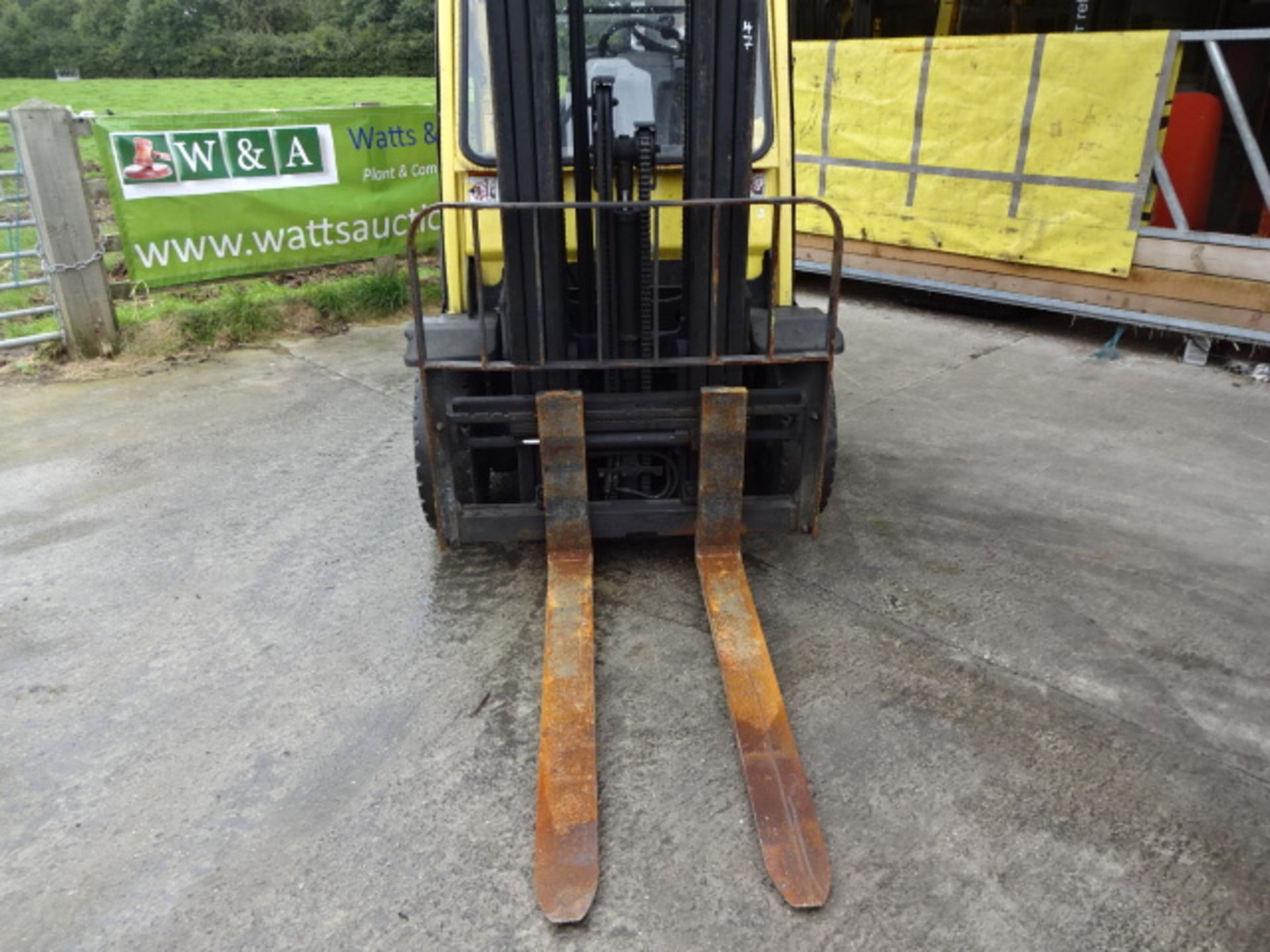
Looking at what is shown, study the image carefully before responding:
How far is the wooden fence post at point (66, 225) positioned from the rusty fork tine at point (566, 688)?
210 inches

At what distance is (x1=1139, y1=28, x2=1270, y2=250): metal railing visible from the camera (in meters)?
6.61

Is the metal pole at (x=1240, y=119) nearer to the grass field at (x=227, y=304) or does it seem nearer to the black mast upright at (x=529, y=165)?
the black mast upright at (x=529, y=165)

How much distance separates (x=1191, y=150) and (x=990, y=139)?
1596 mm

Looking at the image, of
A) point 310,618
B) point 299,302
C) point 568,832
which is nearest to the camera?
point 568,832

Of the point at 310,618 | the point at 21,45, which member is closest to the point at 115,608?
the point at 310,618

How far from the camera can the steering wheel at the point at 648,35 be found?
13.4 feet

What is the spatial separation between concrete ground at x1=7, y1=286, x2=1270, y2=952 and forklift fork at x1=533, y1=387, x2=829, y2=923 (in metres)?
0.08

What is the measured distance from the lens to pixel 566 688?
10.5 feet

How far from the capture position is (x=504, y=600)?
3975 mm

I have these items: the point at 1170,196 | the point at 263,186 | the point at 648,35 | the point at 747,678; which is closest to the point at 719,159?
the point at 648,35

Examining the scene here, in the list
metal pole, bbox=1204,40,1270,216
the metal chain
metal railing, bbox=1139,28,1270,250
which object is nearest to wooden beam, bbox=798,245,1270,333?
metal railing, bbox=1139,28,1270,250

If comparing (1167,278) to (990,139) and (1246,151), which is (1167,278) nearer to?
(1246,151)

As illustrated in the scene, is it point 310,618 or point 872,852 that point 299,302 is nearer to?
point 310,618

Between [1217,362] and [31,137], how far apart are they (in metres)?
9.24
